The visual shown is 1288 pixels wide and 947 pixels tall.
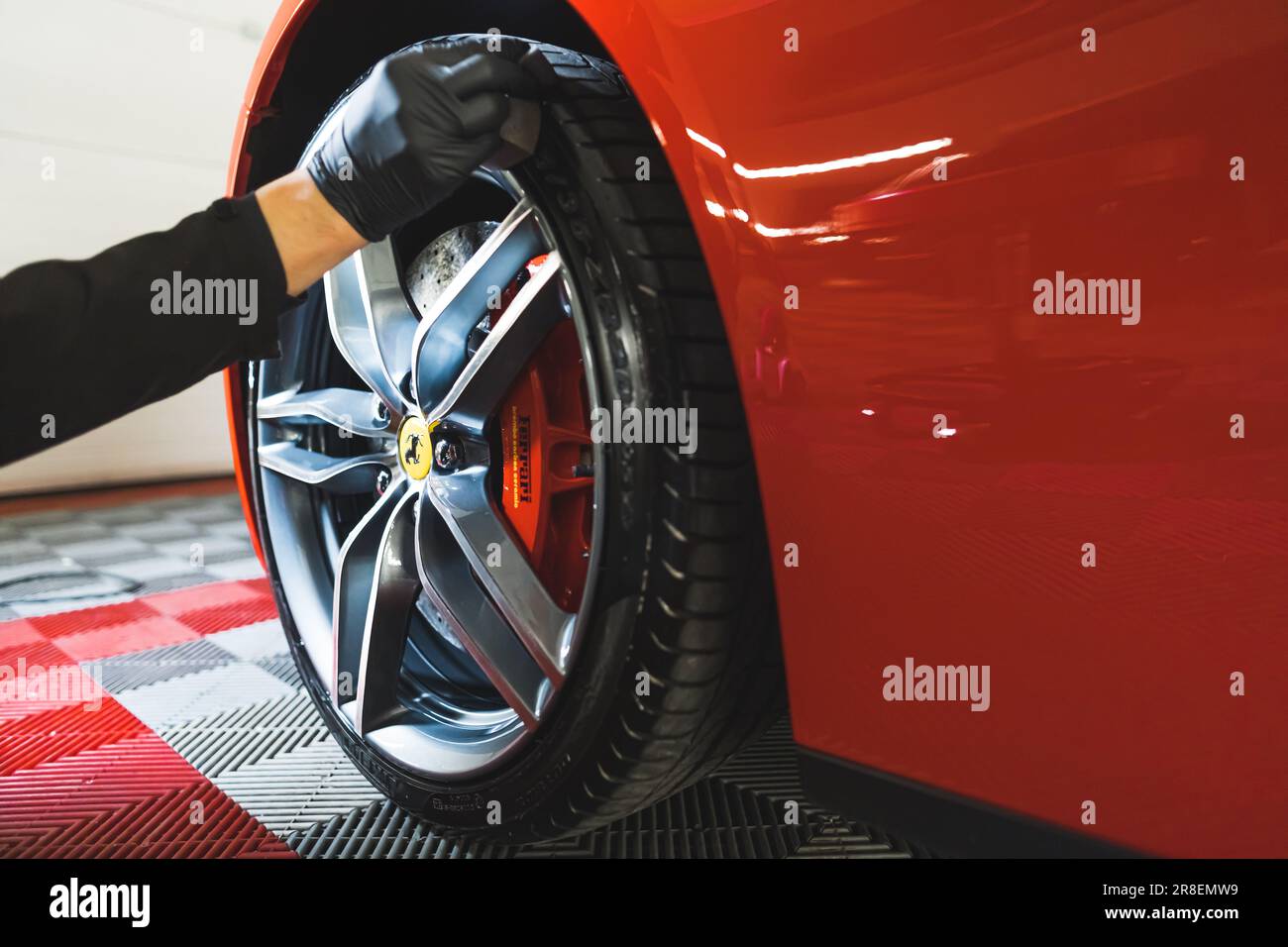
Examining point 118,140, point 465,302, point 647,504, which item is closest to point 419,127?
point 465,302

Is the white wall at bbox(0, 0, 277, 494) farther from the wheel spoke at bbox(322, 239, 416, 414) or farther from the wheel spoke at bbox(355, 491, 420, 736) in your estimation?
the wheel spoke at bbox(355, 491, 420, 736)

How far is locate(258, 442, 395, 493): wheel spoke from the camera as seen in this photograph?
4.31 ft

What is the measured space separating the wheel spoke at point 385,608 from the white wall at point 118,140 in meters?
4.01

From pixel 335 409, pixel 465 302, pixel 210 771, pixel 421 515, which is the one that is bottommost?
pixel 210 771

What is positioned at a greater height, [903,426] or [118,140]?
[118,140]

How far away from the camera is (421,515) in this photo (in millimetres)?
1188

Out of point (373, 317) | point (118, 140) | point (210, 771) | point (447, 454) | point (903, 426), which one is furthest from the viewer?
point (118, 140)

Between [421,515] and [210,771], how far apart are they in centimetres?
69

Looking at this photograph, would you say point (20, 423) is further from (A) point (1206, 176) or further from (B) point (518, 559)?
(A) point (1206, 176)

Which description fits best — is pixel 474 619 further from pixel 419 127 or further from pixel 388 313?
pixel 419 127

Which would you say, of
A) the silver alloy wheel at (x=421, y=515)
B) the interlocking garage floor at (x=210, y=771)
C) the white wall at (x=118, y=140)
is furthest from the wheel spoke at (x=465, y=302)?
the white wall at (x=118, y=140)

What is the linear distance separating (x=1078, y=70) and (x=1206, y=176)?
122mm

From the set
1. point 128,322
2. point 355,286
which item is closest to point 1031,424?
point 128,322

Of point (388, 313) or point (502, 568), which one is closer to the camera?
point (502, 568)
